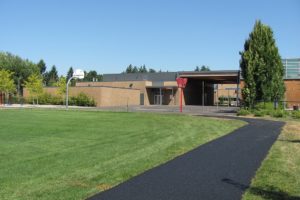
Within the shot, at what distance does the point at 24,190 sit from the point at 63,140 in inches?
311

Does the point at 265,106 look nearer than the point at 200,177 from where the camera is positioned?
No

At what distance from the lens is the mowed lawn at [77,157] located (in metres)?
7.75

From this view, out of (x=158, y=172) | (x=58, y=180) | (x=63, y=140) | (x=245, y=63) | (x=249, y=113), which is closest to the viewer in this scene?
(x=58, y=180)

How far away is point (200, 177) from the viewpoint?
343 inches

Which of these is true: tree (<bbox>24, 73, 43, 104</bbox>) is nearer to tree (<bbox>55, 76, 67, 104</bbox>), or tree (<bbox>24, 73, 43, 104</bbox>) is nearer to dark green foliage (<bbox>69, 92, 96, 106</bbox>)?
tree (<bbox>55, 76, 67, 104</bbox>)

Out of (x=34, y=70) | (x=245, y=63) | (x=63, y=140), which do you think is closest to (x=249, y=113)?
(x=245, y=63)

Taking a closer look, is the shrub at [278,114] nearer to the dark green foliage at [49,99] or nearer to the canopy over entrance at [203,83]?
the canopy over entrance at [203,83]

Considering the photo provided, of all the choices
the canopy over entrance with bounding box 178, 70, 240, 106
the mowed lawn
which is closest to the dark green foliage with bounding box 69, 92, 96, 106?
the canopy over entrance with bounding box 178, 70, 240, 106

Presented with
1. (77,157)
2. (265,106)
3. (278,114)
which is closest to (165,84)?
(265,106)

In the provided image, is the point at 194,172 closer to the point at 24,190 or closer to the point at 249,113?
the point at 24,190

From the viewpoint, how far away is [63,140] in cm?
1531

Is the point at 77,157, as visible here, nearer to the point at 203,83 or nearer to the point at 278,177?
the point at 278,177

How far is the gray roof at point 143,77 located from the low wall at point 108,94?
5.30 metres

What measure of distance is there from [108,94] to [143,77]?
1458cm
